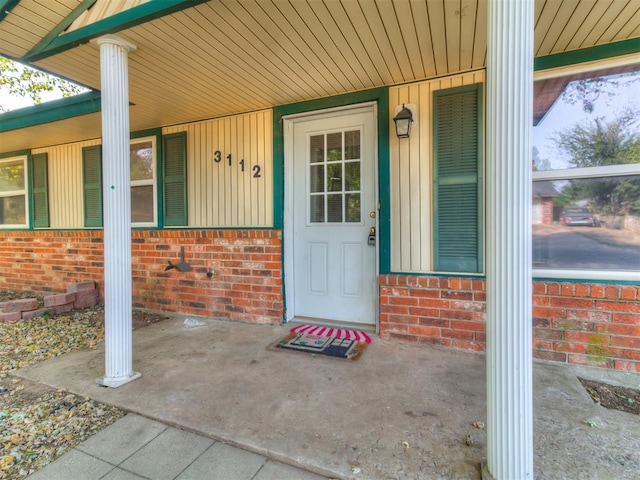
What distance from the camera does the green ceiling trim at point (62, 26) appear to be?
216cm

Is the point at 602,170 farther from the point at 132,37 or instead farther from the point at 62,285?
the point at 62,285

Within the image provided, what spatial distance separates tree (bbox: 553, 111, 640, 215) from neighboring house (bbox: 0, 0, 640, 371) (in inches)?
5.0

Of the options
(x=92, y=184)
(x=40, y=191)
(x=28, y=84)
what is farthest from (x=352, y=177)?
(x=28, y=84)

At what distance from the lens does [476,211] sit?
2617 millimetres

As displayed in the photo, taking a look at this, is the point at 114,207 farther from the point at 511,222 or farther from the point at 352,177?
the point at 511,222

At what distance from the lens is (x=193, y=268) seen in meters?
3.82

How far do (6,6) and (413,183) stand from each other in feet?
10.1

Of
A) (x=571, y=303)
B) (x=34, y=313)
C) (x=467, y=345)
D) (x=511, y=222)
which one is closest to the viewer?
(x=511, y=222)

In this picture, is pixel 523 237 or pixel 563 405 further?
pixel 563 405

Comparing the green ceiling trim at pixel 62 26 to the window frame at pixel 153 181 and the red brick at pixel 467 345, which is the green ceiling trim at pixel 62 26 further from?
the red brick at pixel 467 345

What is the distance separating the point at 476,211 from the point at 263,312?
2320 millimetres

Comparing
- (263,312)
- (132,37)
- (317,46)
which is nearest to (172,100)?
(132,37)

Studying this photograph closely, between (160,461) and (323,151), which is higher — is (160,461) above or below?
below

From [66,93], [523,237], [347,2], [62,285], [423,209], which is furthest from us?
[66,93]
